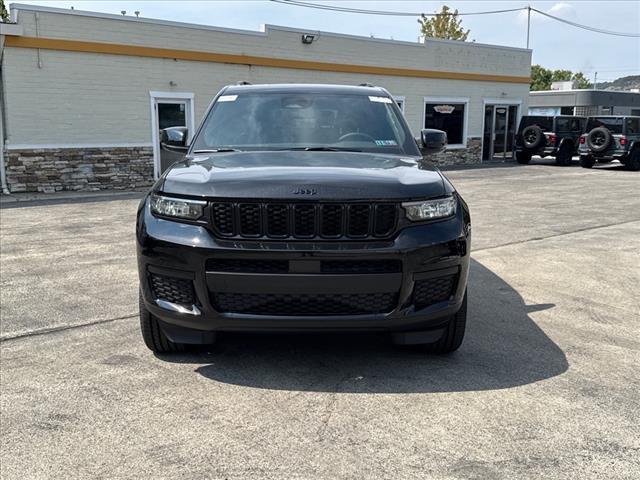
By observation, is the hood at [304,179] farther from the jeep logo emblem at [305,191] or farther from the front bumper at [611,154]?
the front bumper at [611,154]

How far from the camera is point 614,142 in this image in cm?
2298

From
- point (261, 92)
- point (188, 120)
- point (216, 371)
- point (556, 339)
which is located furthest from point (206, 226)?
point (188, 120)

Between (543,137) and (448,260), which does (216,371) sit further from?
(543,137)

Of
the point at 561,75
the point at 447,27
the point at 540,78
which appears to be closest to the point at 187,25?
the point at 447,27

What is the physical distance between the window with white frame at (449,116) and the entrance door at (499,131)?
147cm

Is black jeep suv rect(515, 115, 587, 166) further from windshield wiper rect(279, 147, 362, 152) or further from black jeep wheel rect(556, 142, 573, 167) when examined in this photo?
windshield wiper rect(279, 147, 362, 152)

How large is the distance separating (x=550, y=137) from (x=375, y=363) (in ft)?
77.6

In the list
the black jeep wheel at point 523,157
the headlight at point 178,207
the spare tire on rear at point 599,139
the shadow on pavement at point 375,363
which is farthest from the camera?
the black jeep wheel at point 523,157

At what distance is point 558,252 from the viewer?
783 cm

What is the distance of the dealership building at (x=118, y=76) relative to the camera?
1466 cm

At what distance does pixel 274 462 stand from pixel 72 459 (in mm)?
933

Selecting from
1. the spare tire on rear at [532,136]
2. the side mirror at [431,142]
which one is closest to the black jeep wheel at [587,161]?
the spare tire on rear at [532,136]

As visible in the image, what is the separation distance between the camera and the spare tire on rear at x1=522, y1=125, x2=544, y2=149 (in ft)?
82.6

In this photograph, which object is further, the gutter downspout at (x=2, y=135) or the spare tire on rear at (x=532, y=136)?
the spare tire on rear at (x=532, y=136)
